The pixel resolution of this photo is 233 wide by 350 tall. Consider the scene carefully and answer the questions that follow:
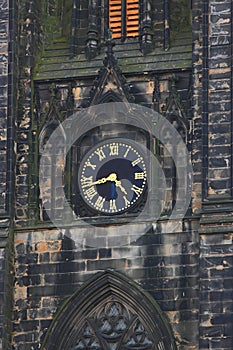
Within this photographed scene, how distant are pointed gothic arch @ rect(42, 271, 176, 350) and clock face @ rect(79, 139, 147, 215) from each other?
4.69 feet

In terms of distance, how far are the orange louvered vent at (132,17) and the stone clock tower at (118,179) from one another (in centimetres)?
2

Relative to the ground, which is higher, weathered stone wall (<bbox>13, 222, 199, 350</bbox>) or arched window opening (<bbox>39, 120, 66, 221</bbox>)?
arched window opening (<bbox>39, 120, 66, 221</bbox>)

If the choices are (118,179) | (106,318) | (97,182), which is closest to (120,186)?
(118,179)

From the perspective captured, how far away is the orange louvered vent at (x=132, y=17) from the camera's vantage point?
135 feet

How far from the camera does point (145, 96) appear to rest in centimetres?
4012

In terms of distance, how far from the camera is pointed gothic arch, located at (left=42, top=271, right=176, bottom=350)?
38625 millimetres

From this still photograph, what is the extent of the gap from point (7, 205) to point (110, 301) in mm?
2582

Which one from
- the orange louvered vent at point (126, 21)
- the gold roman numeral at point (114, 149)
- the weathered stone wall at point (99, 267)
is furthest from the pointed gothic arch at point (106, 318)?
the orange louvered vent at point (126, 21)

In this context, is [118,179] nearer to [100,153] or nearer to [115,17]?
[100,153]

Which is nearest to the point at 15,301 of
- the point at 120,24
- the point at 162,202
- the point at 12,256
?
the point at 12,256

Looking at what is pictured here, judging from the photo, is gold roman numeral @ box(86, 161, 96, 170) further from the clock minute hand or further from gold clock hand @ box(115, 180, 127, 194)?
gold clock hand @ box(115, 180, 127, 194)

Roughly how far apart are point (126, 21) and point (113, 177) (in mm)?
3379

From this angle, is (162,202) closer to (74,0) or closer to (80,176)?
(80,176)

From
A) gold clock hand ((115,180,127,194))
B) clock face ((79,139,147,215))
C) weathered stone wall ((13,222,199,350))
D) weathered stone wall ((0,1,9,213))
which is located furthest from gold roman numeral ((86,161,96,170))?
weathered stone wall ((0,1,9,213))
